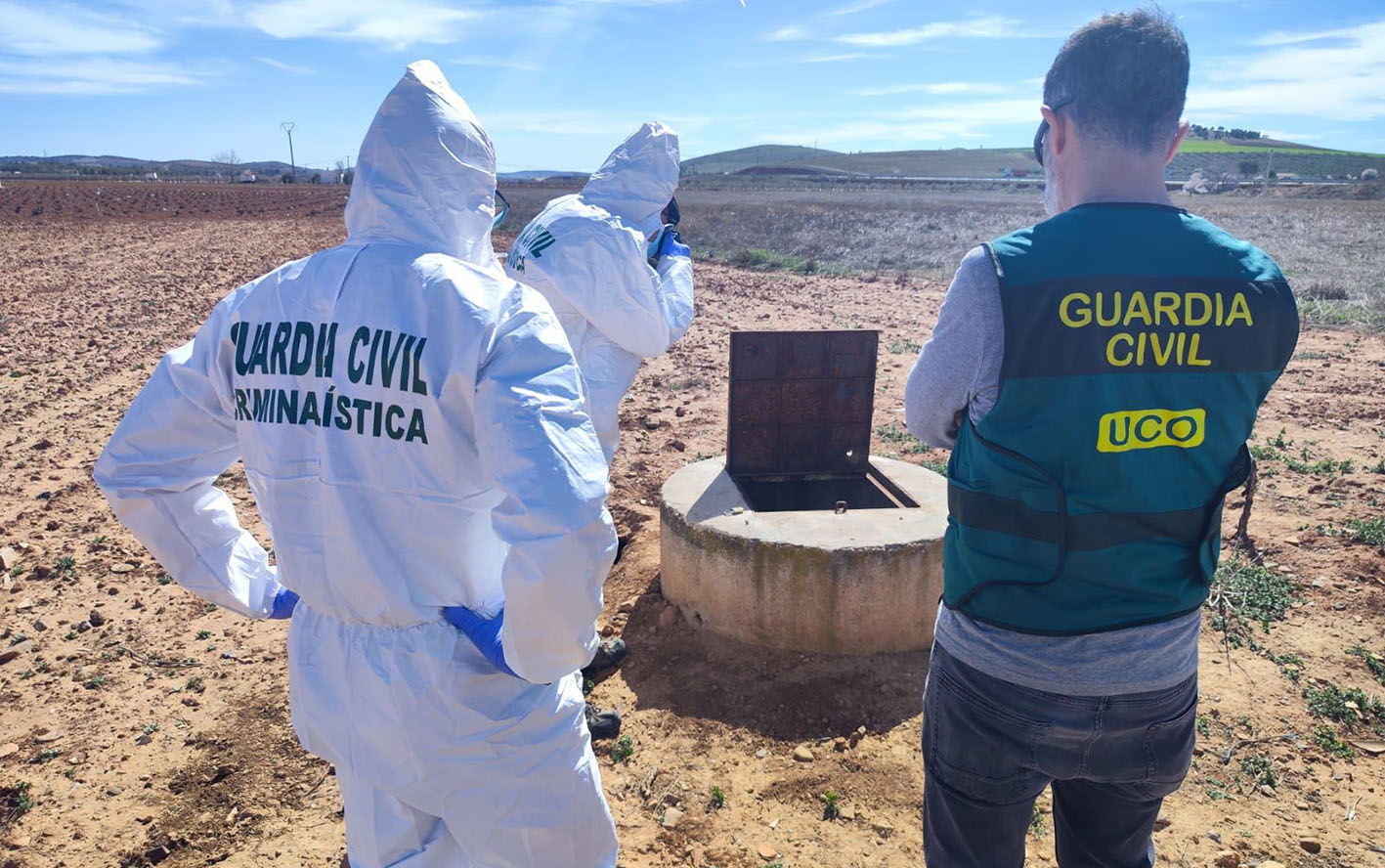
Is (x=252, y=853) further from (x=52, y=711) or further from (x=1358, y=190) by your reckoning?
(x=1358, y=190)

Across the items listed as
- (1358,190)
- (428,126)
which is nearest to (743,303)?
(428,126)

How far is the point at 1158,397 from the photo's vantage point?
1595 millimetres

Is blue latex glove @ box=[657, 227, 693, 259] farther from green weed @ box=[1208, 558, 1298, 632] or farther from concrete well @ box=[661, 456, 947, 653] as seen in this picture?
green weed @ box=[1208, 558, 1298, 632]

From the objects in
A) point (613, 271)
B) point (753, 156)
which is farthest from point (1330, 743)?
point (753, 156)

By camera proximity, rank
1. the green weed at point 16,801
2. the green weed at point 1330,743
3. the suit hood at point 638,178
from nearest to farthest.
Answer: the green weed at point 16,801 < the green weed at point 1330,743 < the suit hood at point 638,178

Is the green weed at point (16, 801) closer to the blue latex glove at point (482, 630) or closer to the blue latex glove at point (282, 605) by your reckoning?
the blue latex glove at point (282, 605)

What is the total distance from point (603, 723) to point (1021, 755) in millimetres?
2136

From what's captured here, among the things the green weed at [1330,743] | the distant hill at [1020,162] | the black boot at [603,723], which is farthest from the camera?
the distant hill at [1020,162]

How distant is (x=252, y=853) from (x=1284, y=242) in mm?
23971

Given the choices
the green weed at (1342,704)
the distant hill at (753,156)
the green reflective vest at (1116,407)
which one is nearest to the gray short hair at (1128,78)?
the green reflective vest at (1116,407)

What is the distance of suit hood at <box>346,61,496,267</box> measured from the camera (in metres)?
1.95

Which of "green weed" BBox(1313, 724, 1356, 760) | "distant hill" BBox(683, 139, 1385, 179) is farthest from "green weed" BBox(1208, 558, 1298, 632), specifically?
"distant hill" BBox(683, 139, 1385, 179)

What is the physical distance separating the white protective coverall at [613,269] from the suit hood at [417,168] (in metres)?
1.64

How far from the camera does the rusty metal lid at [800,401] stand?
4680mm
